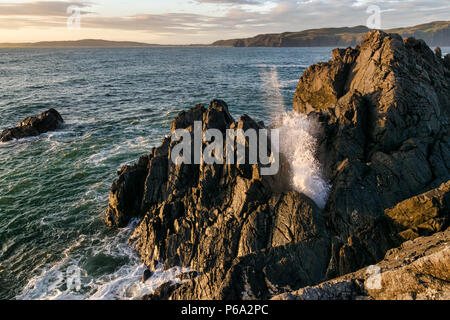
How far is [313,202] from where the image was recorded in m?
15.0

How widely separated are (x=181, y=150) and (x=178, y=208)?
425cm

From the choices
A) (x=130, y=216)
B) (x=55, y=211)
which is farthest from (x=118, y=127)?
(x=130, y=216)

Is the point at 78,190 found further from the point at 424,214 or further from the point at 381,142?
the point at 424,214

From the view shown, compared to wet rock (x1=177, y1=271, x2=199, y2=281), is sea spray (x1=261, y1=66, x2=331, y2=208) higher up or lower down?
higher up

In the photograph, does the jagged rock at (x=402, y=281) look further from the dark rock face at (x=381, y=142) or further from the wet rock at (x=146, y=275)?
the wet rock at (x=146, y=275)

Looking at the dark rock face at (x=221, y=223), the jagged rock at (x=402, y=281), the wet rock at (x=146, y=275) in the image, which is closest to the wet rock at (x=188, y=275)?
the dark rock face at (x=221, y=223)

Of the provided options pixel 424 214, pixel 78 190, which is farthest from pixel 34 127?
pixel 424 214

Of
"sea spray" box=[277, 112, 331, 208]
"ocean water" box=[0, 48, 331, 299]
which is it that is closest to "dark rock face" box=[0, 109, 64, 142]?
"ocean water" box=[0, 48, 331, 299]

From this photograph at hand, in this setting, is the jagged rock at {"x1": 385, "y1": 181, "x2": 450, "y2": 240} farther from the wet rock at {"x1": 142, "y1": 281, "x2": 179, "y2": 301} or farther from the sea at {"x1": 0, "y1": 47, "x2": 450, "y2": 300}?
the wet rock at {"x1": 142, "y1": 281, "x2": 179, "y2": 301}

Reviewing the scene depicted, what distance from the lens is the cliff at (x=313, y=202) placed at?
38.3ft

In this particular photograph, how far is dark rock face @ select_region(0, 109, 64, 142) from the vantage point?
36.4 m

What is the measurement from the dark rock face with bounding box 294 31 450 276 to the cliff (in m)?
0.06

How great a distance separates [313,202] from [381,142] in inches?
268
